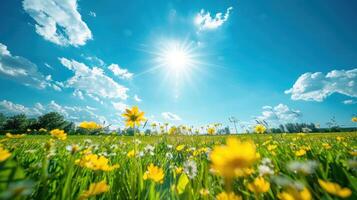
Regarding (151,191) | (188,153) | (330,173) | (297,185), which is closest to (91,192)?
(151,191)

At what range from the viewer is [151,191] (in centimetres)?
141

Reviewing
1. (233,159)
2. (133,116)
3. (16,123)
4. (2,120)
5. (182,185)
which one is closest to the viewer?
(233,159)

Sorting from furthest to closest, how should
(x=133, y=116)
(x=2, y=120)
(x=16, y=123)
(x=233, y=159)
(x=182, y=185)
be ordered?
(x=16, y=123), (x=2, y=120), (x=133, y=116), (x=182, y=185), (x=233, y=159)

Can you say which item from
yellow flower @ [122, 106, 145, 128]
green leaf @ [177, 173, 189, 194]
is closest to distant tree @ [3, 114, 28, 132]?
yellow flower @ [122, 106, 145, 128]

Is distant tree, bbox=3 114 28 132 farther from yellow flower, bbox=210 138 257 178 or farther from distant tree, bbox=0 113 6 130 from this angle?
yellow flower, bbox=210 138 257 178

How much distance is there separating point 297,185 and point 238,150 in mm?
640

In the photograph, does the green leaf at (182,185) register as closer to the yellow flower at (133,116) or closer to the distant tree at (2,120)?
the yellow flower at (133,116)

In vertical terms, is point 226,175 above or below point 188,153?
below

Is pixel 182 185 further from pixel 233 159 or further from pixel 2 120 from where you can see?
pixel 2 120

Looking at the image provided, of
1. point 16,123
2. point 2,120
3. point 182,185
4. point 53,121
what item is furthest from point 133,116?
point 16,123

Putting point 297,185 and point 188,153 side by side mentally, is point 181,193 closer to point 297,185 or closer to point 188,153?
point 297,185

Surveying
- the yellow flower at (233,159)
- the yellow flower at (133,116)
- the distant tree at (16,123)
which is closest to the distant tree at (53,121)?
the distant tree at (16,123)

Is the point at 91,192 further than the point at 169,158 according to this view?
No

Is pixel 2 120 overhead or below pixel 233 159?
overhead
